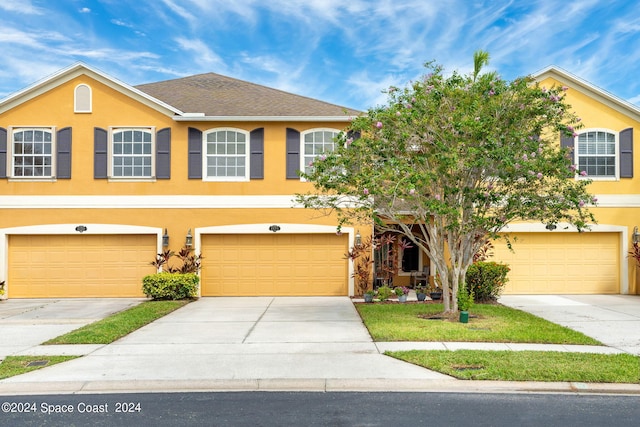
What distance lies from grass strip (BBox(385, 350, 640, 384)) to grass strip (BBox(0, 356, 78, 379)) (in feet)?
18.1

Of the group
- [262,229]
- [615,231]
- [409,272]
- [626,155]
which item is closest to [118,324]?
[262,229]

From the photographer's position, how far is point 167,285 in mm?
17188

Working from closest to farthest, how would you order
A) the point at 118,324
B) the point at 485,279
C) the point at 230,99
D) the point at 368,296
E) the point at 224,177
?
the point at 118,324 < the point at 485,279 < the point at 368,296 < the point at 224,177 < the point at 230,99

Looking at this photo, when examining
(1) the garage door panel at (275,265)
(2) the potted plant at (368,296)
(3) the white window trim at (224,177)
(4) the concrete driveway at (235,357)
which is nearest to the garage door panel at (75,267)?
(1) the garage door panel at (275,265)

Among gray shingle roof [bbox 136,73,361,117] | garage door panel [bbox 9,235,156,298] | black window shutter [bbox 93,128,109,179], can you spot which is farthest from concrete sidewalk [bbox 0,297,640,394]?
gray shingle roof [bbox 136,73,361,117]

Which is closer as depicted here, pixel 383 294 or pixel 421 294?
pixel 383 294

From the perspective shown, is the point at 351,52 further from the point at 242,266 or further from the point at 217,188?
the point at 242,266

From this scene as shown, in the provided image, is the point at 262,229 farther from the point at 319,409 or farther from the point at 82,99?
the point at 319,409

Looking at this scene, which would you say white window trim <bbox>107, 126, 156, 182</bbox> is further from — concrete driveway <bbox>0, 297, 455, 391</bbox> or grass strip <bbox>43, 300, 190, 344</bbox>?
concrete driveway <bbox>0, 297, 455, 391</bbox>

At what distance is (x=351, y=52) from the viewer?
804 inches

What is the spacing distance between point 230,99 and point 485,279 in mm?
10743

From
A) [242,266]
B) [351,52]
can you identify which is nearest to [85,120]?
[242,266]

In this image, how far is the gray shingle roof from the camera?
19.0 metres

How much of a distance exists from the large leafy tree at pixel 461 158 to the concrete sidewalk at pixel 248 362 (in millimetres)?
3067
